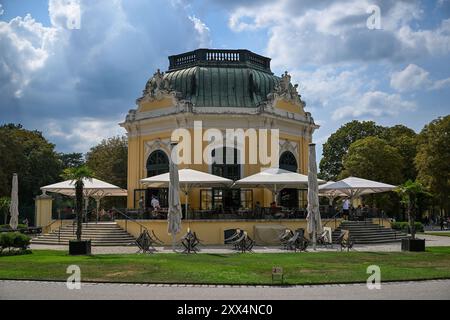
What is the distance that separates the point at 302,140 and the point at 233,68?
22.5 ft

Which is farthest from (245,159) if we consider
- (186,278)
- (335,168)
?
(335,168)

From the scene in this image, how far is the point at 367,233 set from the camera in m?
27.9

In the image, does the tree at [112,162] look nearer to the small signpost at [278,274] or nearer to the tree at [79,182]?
the tree at [79,182]

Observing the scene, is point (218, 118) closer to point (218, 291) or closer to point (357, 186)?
point (357, 186)

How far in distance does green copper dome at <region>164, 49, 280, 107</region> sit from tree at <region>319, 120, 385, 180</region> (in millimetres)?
25615

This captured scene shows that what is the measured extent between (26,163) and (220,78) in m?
25.1

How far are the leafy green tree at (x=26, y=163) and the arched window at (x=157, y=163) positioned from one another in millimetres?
16158

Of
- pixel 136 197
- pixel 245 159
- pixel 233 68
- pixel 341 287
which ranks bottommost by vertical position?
pixel 341 287

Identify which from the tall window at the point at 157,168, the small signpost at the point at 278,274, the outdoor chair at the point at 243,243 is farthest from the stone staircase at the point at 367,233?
the small signpost at the point at 278,274

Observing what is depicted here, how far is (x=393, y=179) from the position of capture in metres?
50.7

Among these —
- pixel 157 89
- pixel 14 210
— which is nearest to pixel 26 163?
pixel 157 89

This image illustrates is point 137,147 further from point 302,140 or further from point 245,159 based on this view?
point 302,140

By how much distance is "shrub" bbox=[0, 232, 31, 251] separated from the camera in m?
20.5

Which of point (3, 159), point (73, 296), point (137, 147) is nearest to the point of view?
point (73, 296)
